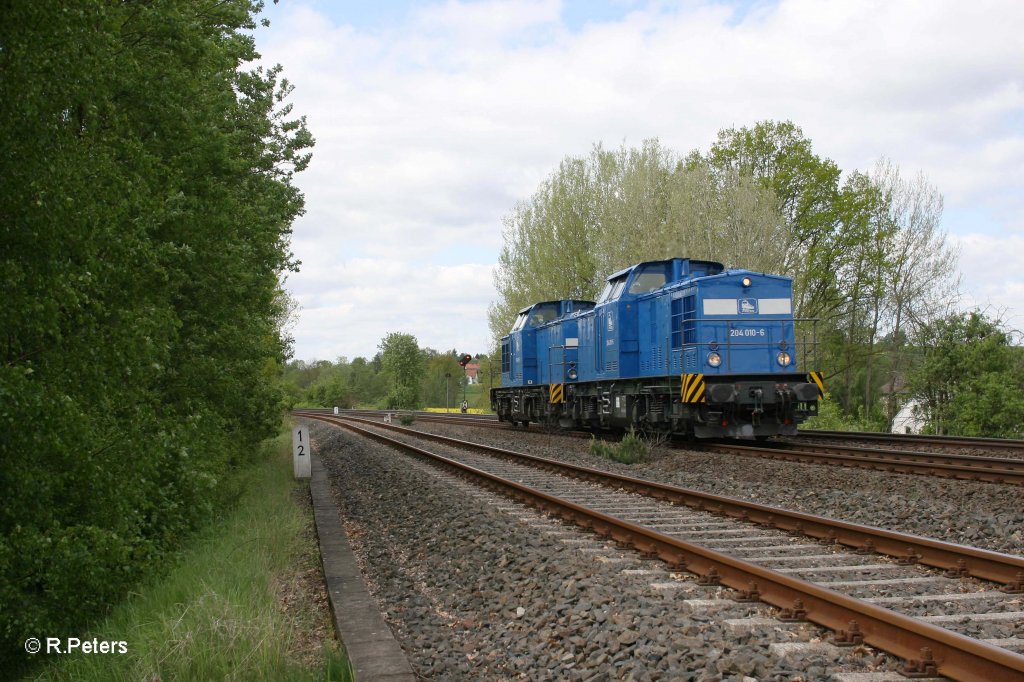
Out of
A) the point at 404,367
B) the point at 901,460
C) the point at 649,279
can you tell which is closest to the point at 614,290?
the point at 649,279

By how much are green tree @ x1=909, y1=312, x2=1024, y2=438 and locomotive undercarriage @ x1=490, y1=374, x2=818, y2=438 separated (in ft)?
23.9

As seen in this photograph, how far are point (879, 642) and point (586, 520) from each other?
418 centimetres

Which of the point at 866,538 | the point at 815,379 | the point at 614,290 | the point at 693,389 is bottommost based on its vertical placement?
the point at 866,538

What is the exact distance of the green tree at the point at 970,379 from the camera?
20688 mm

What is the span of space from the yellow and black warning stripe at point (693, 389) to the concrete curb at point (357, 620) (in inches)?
308

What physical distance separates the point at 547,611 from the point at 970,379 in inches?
819

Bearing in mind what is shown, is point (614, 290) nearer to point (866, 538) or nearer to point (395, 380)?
point (866, 538)

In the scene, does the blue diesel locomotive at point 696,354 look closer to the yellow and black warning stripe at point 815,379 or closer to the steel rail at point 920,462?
the yellow and black warning stripe at point 815,379

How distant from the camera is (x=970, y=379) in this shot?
2209 cm

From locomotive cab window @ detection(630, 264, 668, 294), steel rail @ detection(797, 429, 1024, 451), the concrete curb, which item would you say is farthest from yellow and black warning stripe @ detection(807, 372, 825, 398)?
the concrete curb

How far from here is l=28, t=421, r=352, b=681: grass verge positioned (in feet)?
15.6

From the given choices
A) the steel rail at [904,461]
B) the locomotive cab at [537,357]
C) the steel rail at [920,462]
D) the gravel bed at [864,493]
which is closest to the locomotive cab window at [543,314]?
the locomotive cab at [537,357]

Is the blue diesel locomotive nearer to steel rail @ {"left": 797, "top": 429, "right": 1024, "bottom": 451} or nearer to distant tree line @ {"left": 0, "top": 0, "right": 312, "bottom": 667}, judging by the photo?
A: steel rail @ {"left": 797, "top": 429, "right": 1024, "bottom": 451}

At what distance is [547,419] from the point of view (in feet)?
79.9
